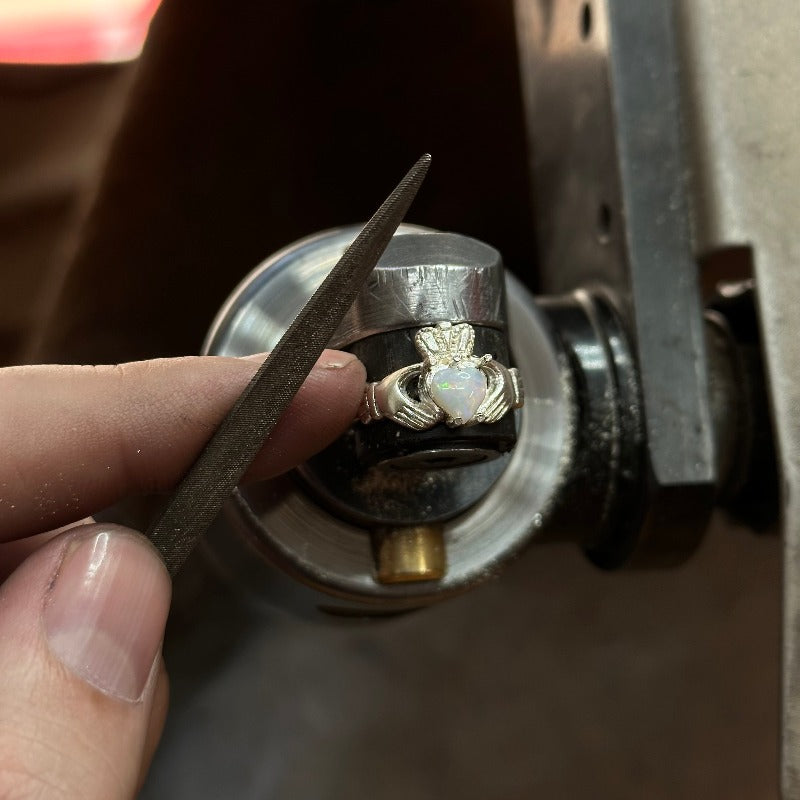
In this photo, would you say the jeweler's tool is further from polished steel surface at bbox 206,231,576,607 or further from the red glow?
the red glow

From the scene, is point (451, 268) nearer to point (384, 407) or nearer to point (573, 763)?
point (384, 407)

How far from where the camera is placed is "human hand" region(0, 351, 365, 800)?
1.23 ft

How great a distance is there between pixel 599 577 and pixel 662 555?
141 millimetres

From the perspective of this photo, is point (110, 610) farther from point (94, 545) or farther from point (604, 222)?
point (604, 222)

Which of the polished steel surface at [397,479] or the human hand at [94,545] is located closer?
the human hand at [94,545]

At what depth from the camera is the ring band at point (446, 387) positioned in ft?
1.35

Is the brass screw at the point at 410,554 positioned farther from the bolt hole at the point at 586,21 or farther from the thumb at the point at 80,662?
the bolt hole at the point at 586,21

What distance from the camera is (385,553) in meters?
0.51

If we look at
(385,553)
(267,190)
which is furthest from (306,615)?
(267,190)

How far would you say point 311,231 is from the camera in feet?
2.48

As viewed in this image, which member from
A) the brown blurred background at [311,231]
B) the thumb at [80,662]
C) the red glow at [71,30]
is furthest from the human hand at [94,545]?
the red glow at [71,30]

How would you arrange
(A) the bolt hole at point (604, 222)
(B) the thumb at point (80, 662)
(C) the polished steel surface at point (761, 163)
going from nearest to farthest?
(B) the thumb at point (80, 662) → (C) the polished steel surface at point (761, 163) → (A) the bolt hole at point (604, 222)

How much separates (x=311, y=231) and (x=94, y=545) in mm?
415

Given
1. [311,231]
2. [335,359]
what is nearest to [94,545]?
[335,359]
